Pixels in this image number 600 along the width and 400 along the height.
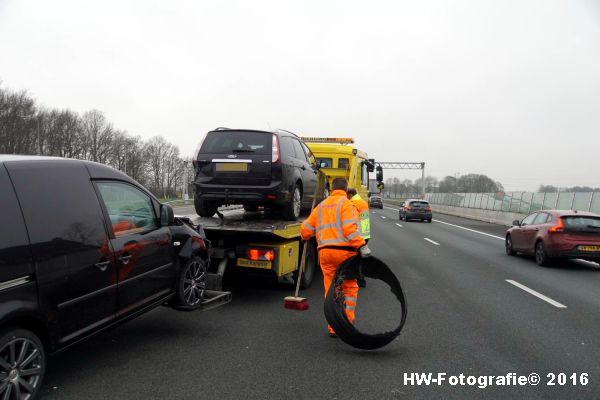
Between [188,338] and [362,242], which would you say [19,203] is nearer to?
[188,338]

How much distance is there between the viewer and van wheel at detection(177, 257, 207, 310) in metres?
5.28

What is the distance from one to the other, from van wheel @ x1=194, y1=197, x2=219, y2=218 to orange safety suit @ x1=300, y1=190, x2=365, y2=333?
3062 mm

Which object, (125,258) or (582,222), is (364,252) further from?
(582,222)

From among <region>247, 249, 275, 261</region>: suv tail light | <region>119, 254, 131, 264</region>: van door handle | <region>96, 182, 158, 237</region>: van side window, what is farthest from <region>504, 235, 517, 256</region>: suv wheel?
<region>119, 254, 131, 264</region>: van door handle

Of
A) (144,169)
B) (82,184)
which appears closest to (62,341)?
(82,184)

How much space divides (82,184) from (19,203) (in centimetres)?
74

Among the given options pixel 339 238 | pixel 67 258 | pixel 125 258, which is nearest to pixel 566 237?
pixel 339 238

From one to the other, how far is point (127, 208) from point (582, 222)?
Answer: 10.1 m

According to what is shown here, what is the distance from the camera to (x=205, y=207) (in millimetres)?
7941

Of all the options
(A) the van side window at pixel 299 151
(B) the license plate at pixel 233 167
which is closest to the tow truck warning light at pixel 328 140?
(A) the van side window at pixel 299 151

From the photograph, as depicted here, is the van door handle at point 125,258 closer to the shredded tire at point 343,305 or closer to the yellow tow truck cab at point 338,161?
the shredded tire at point 343,305

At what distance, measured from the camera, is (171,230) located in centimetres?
523

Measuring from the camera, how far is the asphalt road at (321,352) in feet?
12.6

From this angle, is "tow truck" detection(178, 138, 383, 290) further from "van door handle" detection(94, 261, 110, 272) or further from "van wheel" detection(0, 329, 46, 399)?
"van wheel" detection(0, 329, 46, 399)
